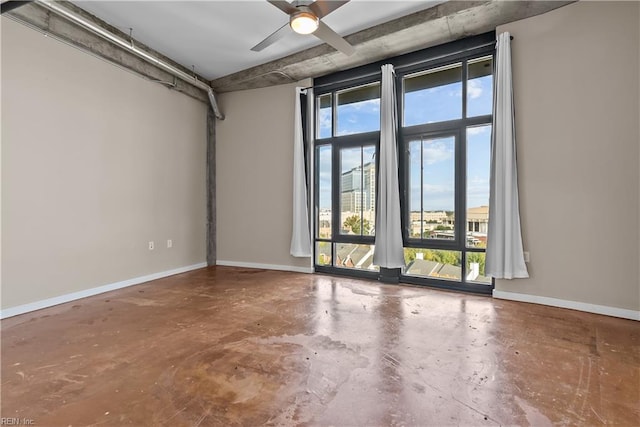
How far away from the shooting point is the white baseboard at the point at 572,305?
2998 millimetres

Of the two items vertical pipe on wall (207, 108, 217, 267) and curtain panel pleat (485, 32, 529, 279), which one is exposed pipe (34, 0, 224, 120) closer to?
vertical pipe on wall (207, 108, 217, 267)

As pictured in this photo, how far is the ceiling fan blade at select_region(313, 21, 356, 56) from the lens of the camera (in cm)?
282

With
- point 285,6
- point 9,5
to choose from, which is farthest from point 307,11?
point 9,5

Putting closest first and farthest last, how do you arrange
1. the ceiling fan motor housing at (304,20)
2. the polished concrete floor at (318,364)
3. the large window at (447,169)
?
the polished concrete floor at (318,364) < the ceiling fan motor housing at (304,20) < the large window at (447,169)

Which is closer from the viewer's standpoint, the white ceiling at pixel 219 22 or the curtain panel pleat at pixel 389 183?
the white ceiling at pixel 219 22

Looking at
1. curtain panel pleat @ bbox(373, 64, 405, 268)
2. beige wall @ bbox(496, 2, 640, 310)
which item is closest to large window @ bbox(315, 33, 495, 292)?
curtain panel pleat @ bbox(373, 64, 405, 268)

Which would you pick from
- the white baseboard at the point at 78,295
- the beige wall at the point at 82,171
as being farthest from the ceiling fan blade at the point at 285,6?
the white baseboard at the point at 78,295

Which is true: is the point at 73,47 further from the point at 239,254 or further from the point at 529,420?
the point at 529,420

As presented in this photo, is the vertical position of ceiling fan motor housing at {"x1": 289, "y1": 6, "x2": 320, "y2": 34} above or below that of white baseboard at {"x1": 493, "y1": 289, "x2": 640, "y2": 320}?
above

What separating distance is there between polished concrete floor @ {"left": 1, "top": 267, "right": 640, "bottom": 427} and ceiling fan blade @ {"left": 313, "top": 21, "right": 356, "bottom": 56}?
282 cm

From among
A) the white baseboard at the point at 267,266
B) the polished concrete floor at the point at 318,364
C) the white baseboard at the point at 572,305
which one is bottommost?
the polished concrete floor at the point at 318,364

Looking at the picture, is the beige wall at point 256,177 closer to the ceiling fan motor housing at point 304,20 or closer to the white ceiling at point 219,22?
the white ceiling at point 219,22

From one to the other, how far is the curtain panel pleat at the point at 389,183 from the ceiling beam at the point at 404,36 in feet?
1.33

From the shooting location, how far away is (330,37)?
299 cm
